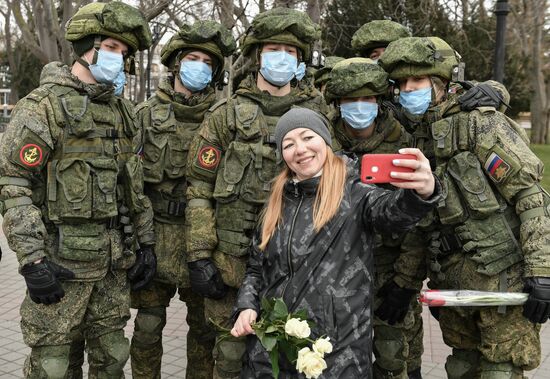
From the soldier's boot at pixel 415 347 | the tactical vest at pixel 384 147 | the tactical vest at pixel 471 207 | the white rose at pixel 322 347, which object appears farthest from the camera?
the soldier's boot at pixel 415 347

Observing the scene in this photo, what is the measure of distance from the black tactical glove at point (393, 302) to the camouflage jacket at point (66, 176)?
5.38ft

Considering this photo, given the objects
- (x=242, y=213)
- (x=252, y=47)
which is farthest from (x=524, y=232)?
(x=252, y=47)

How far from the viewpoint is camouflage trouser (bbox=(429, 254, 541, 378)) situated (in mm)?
3316

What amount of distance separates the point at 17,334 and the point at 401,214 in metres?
4.46

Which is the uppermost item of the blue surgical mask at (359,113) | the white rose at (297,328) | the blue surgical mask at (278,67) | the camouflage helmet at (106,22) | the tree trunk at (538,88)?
the camouflage helmet at (106,22)

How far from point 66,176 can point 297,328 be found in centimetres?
170

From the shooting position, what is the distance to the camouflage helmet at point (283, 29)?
3656 mm

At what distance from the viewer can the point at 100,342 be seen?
3619mm

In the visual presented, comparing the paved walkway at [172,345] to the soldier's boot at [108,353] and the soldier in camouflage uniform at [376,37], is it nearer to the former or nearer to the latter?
the soldier's boot at [108,353]

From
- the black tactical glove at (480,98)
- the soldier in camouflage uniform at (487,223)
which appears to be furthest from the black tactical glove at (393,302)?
the black tactical glove at (480,98)

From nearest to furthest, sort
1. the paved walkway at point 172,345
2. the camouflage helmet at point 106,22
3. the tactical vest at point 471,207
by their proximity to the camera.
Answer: the tactical vest at point 471,207 < the camouflage helmet at point 106,22 < the paved walkway at point 172,345

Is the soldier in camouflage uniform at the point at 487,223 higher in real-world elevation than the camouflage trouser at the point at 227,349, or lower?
higher

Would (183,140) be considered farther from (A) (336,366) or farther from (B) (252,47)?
(A) (336,366)

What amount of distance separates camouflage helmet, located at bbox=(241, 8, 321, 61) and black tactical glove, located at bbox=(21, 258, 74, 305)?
5.96 feet
